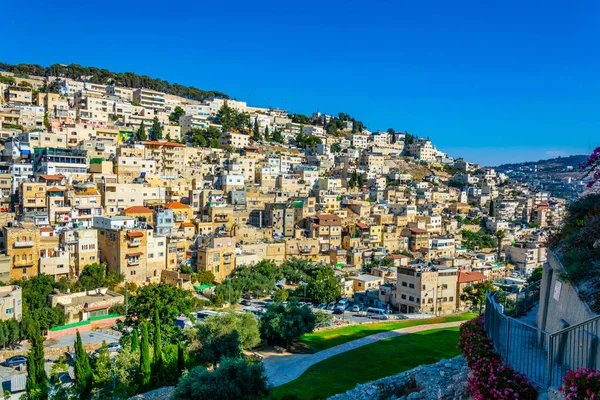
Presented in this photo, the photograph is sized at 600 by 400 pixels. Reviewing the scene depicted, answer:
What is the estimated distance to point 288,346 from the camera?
26.0m

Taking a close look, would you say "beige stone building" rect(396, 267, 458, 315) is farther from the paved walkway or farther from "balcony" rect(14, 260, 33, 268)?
"balcony" rect(14, 260, 33, 268)

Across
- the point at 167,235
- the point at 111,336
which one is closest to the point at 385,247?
the point at 167,235

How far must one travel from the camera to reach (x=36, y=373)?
55.9 ft

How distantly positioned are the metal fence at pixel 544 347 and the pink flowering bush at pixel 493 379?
0.28m

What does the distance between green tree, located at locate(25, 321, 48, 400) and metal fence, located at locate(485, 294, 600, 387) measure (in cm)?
1477

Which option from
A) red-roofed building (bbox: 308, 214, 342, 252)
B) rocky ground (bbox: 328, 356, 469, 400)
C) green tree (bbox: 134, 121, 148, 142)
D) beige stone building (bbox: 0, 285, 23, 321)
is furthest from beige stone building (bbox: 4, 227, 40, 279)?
green tree (bbox: 134, 121, 148, 142)

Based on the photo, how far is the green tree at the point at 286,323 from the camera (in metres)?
25.3

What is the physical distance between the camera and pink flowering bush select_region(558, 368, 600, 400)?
493cm

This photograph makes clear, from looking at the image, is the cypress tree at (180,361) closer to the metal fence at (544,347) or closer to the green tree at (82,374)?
the green tree at (82,374)

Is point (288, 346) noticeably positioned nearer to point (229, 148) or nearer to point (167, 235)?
point (167, 235)

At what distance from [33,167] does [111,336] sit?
28147mm

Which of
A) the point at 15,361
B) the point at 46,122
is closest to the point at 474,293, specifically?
the point at 15,361

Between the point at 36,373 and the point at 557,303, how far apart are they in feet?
55.7

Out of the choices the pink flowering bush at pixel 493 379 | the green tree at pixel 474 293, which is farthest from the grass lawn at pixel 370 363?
the pink flowering bush at pixel 493 379
